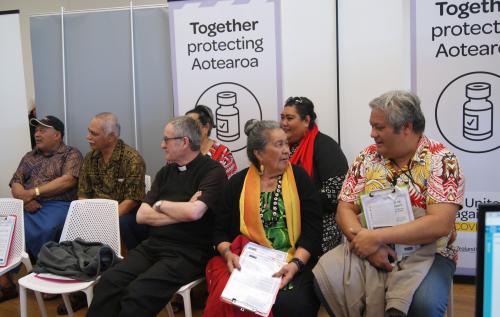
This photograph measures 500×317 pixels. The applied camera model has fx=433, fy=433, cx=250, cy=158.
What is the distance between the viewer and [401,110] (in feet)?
5.97

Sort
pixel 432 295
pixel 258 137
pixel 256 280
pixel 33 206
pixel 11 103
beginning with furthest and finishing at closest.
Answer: pixel 11 103, pixel 33 206, pixel 258 137, pixel 256 280, pixel 432 295

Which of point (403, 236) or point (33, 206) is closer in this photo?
point (403, 236)

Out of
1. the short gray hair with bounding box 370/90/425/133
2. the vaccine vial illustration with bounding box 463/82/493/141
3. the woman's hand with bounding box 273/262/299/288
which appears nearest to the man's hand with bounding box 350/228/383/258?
the woman's hand with bounding box 273/262/299/288

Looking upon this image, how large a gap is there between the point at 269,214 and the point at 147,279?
70 centimetres

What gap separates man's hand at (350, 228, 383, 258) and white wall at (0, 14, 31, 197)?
3.28 m

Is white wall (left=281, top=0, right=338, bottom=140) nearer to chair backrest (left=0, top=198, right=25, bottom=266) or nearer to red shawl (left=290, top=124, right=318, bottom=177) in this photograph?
red shawl (left=290, top=124, right=318, bottom=177)

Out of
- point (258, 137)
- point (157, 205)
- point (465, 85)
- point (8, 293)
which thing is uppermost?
point (465, 85)

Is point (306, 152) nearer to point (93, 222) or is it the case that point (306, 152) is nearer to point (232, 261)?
point (232, 261)

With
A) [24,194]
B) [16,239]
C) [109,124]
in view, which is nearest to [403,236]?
[109,124]

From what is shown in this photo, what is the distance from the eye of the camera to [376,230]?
1.80 metres

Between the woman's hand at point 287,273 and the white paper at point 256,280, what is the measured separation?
21mm

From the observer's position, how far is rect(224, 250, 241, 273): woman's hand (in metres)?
2.09

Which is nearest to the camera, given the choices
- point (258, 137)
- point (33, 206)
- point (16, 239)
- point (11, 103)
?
point (258, 137)

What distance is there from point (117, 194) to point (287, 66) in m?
1.58
